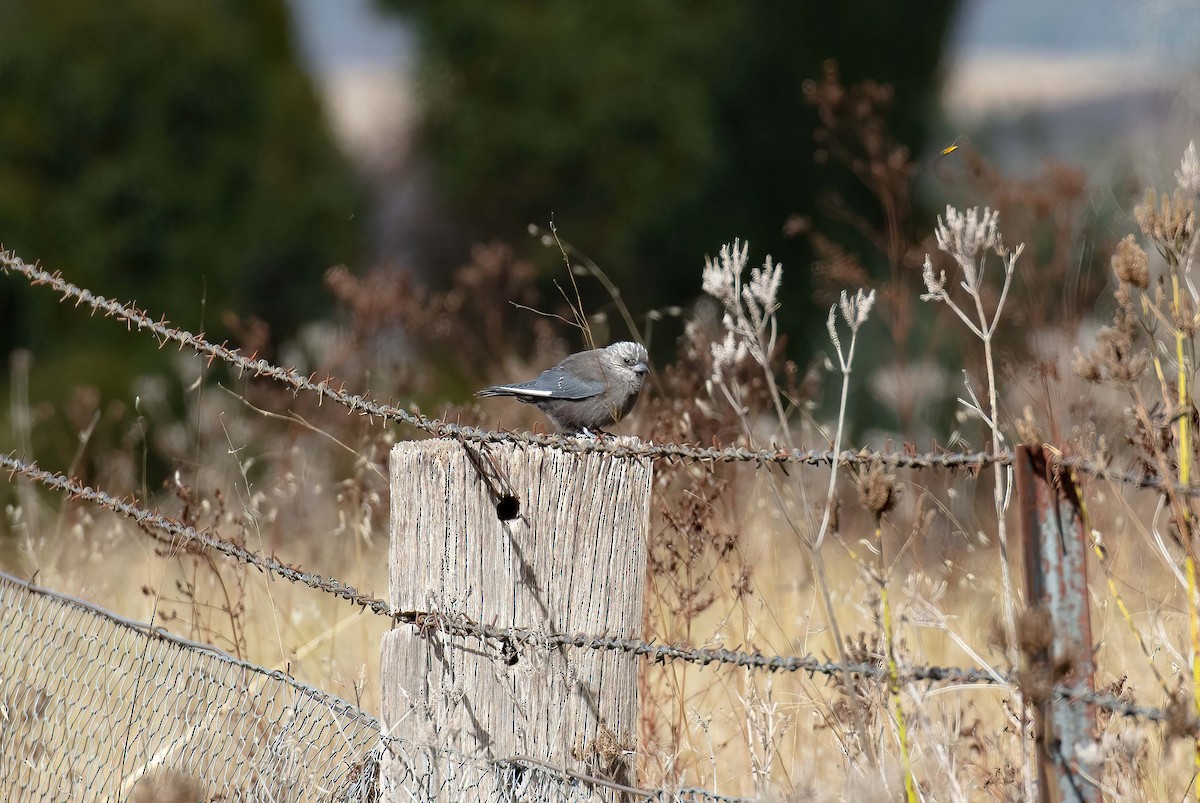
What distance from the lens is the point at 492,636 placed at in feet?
8.27

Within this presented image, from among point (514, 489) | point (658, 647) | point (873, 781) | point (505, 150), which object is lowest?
point (873, 781)

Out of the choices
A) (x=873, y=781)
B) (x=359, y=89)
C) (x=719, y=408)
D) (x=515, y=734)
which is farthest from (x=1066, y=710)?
(x=359, y=89)

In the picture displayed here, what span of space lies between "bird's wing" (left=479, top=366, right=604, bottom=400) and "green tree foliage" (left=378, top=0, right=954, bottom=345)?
8475 mm

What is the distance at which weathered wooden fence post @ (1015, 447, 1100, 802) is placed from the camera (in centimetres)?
208

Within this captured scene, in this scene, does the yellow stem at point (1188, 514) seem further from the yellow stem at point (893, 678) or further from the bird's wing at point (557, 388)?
the bird's wing at point (557, 388)

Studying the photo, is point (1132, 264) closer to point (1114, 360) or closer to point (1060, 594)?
point (1114, 360)

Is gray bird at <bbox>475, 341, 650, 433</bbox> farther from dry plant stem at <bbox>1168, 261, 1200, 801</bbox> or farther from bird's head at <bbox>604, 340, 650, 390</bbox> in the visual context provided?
dry plant stem at <bbox>1168, 261, 1200, 801</bbox>

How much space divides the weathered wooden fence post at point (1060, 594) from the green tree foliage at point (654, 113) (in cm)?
1009

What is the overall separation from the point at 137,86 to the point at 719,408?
7.40 meters

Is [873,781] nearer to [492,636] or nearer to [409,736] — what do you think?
[492,636]

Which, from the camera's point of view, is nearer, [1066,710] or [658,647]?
[1066,710]

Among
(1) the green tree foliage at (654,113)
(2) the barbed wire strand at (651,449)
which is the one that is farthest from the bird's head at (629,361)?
(1) the green tree foliage at (654,113)

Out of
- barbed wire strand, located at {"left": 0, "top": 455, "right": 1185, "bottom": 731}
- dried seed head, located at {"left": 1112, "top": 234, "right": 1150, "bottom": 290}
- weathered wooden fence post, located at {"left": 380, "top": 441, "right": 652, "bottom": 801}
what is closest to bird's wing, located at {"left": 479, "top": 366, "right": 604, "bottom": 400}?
barbed wire strand, located at {"left": 0, "top": 455, "right": 1185, "bottom": 731}

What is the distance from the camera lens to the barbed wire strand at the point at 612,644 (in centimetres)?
207
